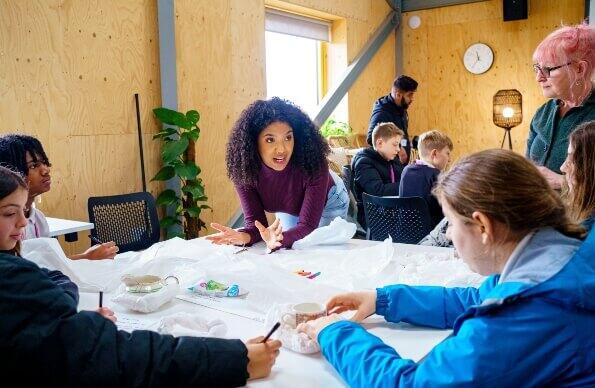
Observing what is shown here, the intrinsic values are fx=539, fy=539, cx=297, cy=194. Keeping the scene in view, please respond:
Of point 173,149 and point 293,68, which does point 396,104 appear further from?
point 173,149

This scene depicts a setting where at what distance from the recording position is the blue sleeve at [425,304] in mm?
1201

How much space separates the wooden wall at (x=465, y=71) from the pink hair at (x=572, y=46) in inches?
173

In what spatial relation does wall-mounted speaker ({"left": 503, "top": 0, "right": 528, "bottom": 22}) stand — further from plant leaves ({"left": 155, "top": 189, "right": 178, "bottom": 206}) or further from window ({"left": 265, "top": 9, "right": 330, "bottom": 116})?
plant leaves ({"left": 155, "top": 189, "right": 178, "bottom": 206})

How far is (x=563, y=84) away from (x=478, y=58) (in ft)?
16.7

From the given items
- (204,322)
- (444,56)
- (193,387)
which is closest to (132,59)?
Result: (204,322)

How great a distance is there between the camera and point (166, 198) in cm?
399

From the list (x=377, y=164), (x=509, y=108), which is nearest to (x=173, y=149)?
(x=377, y=164)

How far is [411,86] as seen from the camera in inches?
198

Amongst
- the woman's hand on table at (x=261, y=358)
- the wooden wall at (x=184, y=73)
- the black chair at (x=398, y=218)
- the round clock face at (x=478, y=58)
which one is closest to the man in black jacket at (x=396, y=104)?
the wooden wall at (x=184, y=73)

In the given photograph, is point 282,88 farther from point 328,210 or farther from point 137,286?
point 137,286

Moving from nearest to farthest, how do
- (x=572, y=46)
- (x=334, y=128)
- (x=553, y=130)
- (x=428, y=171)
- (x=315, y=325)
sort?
(x=315, y=325)
(x=572, y=46)
(x=553, y=130)
(x=428, y=171)
(x=334, y=128)

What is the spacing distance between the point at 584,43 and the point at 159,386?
1.88 m

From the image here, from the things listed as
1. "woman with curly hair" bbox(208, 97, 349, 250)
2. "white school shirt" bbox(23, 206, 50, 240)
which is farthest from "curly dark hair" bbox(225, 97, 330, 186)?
"white school shirt" bbox(23, 206, 50, 240)

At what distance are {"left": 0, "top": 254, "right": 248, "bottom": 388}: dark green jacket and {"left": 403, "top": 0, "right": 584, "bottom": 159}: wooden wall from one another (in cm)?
584
